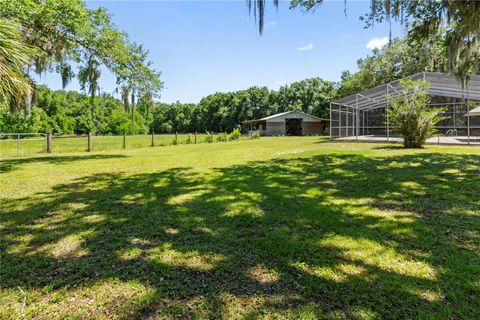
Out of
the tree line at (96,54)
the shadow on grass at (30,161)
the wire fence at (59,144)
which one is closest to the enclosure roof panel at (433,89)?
the tree line at (96,54)

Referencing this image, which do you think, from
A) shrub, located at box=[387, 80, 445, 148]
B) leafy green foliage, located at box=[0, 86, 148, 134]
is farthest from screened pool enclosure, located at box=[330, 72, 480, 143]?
leafy green foliage, located at box=[0, 86, 148, 134]

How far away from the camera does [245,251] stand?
106 inches

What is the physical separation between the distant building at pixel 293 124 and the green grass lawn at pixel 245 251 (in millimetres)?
33299

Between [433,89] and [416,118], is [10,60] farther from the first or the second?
[433,89]

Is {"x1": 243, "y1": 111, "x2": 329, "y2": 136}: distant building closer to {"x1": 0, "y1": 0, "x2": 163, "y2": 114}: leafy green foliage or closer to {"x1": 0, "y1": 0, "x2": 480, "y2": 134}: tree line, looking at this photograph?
{"x1": 0, "y1": 0, "x2": 480, "y2": 134}: tree line

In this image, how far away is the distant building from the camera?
37938mm

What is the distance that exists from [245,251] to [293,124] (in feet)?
125

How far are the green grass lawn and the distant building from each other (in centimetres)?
3330

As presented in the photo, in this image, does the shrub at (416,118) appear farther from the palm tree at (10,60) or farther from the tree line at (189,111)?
the tree line at (189,111)

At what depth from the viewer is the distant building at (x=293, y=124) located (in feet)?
124

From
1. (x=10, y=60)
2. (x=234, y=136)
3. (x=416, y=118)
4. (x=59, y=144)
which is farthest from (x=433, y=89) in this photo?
(x=59, y=144)

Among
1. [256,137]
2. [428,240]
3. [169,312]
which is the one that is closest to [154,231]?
[169,312]

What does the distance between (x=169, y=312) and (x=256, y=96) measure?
54061mm

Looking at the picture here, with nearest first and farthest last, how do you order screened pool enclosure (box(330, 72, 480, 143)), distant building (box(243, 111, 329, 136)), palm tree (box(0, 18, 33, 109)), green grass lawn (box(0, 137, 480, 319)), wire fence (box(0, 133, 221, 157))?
green grass lawn (box(0, 137, 480, 319)) → palm tree (box(0, 18, 33, 109)) → wire fence (box(0, 133, 221, 157)) → screened pool enclosure (box(330, 72, 480, 143)) → distant building (box(243, 111, 329, 136))
